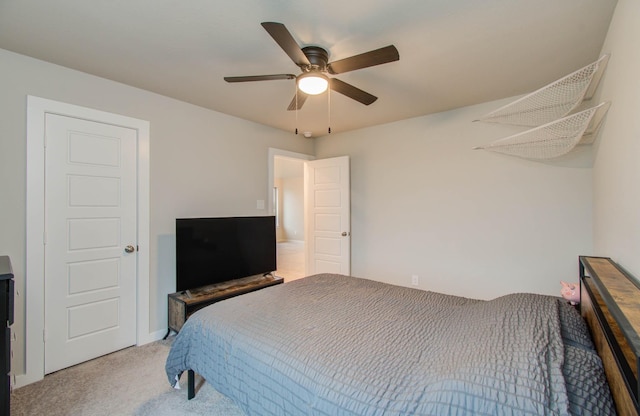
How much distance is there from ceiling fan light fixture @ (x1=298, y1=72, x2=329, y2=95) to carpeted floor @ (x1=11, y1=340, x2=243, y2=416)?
224 cm

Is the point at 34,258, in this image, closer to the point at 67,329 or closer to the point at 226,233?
the point at 67,329

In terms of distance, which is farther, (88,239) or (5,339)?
(88,239)

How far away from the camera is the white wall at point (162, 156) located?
209 cm

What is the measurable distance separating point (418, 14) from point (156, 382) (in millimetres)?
3128

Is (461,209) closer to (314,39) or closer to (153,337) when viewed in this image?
(314,39)

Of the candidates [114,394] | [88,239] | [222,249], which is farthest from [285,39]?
[114,394]

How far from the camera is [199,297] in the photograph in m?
2.79

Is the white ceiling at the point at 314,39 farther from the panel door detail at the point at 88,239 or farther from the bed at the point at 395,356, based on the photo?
the bed at the point at 395,356

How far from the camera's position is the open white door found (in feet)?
13.4

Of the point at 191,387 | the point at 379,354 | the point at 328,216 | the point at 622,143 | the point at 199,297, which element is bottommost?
the point at 191,387

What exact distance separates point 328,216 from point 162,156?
234cm

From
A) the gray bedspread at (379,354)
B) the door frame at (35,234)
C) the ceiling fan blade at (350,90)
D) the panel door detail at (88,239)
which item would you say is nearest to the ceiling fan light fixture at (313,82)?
the ceiling fan blade at (350,90)

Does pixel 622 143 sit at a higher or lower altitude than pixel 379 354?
higher

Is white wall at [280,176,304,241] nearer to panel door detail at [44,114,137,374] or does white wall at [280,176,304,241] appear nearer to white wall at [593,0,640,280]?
panel door detail at [44,114,137,374]
